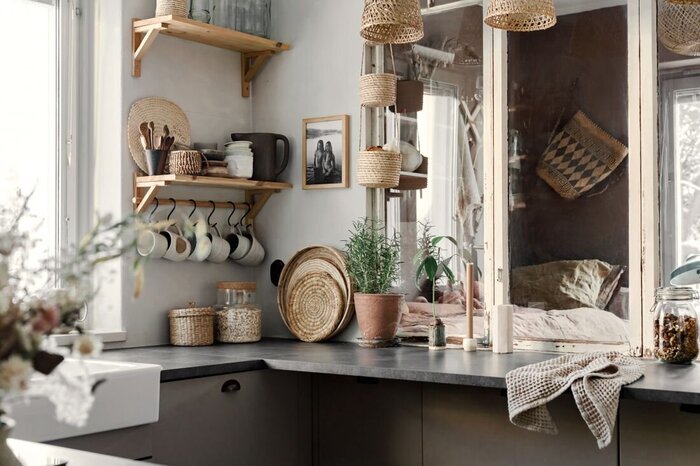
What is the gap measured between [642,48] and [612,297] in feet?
2.82

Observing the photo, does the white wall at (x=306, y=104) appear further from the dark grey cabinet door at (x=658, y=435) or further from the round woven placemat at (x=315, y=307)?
the dark grey cabinet door at (x=658, y=435)

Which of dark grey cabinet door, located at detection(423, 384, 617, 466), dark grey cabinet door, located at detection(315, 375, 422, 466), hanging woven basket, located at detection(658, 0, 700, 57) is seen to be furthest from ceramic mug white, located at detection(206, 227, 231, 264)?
hanging woven basket, located at detection(658, 0, 700, 57)

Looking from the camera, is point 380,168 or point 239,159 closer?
point 380,168

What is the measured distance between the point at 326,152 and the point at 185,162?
646 mm

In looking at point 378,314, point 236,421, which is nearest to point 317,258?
point 378,314

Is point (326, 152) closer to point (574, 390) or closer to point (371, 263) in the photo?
point (371, 263)

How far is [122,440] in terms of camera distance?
2664 mm

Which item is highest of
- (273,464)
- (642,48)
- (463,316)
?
(642,48)

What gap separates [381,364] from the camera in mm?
2975

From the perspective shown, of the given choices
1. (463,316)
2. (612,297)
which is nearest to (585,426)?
(612,297)

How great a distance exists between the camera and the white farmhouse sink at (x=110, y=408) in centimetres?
238

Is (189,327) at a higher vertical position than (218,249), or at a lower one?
lower

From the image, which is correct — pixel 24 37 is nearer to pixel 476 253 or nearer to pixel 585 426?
pixel 476 253

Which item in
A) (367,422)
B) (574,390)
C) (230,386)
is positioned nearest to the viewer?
(574,390)
